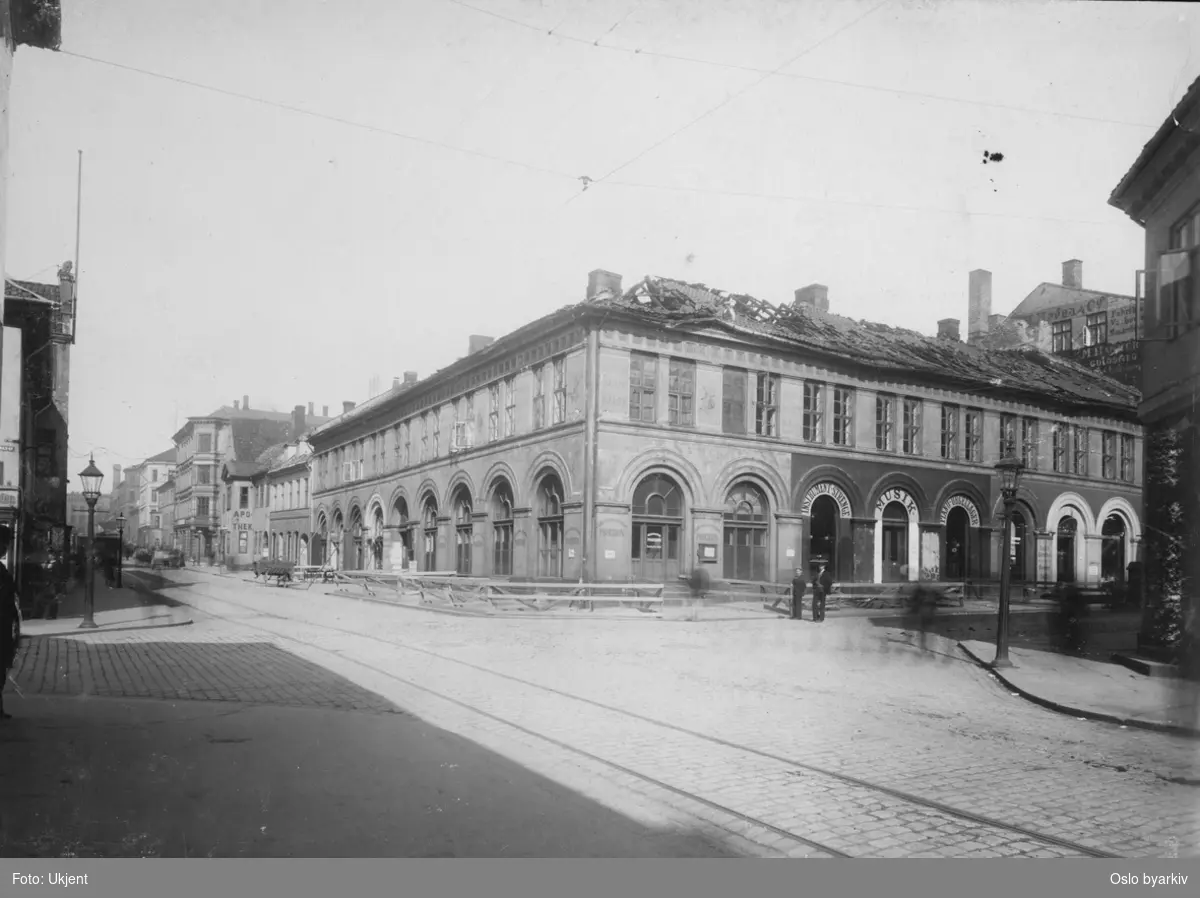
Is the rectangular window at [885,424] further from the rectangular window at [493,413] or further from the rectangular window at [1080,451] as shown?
the rectangular window at [493,413]

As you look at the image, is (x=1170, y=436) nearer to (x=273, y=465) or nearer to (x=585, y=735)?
(x=585, y=735)

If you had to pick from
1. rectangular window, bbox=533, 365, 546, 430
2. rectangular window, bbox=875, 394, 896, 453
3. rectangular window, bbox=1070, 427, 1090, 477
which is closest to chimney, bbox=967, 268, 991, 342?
rectangular window, bbox=1070, 427, 1090, 477

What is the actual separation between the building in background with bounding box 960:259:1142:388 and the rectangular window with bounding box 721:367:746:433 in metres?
9.72

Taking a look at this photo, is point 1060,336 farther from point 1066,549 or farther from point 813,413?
point 813,413

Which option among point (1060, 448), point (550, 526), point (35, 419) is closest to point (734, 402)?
point (550, 526)

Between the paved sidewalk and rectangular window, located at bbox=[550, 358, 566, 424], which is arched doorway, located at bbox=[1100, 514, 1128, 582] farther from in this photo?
rectangular window, located at bbox=[550, 358, 566, 424]

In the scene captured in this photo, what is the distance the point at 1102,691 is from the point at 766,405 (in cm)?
1694

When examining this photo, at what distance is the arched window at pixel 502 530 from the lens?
30672 mm

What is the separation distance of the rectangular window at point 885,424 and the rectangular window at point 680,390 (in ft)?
17.8

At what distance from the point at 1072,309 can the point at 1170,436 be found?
2693 millimetres

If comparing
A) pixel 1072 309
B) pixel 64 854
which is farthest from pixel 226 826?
pixel 1072 309

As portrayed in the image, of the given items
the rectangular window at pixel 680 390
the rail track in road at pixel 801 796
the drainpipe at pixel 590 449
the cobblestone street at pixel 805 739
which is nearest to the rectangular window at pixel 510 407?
the drainpipe at pixel 590 449

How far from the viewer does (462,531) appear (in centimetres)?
3416

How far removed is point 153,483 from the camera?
17422mm
